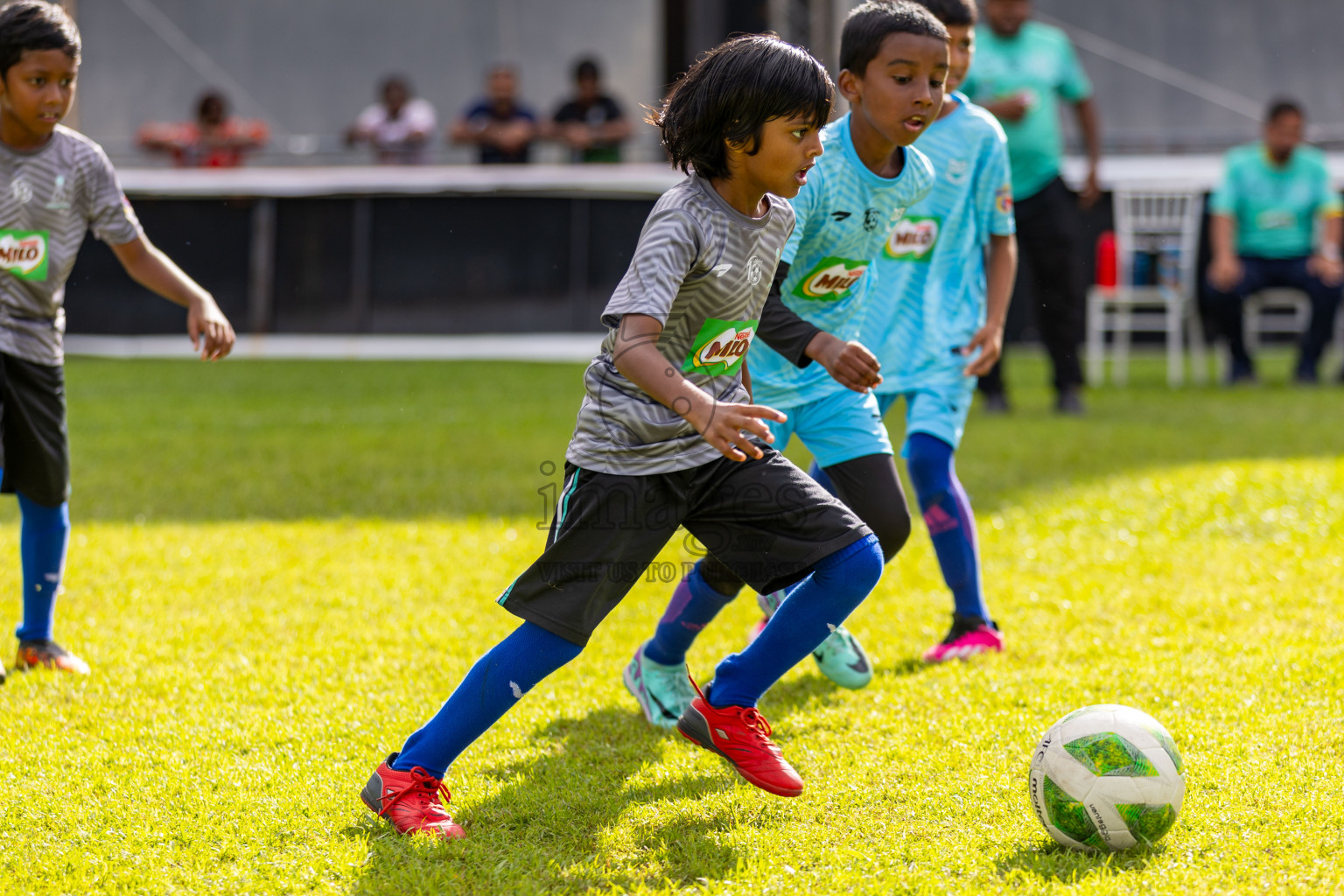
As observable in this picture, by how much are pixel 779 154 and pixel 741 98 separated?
0.13m

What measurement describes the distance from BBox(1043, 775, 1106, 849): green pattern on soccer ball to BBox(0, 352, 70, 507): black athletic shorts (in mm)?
2704

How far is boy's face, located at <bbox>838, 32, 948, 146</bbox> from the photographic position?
309 cm

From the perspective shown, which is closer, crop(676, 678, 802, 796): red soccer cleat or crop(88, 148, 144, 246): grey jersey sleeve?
crop(676, 678, 802, 796): red soccer cleat

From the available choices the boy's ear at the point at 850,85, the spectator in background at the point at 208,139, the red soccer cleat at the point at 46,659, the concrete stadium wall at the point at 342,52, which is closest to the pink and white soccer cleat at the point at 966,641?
the boy's ear at the point at 850,85

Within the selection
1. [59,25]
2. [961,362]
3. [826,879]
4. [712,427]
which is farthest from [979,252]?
[59,25]

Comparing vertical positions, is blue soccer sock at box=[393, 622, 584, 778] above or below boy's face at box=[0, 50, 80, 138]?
below

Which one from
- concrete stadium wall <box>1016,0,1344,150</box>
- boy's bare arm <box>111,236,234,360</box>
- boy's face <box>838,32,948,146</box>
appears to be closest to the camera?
boy's face <box>838,32,948,146</box>

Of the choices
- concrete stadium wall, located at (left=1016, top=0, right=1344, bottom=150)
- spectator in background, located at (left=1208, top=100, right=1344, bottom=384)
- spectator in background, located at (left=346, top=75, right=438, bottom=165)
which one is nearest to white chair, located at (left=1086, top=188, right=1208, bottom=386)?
spectator in background, located at (left=1208, top=100, right=1344, bottom=384)

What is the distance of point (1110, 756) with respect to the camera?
7.85 feet

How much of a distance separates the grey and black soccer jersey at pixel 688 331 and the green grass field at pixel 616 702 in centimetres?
73

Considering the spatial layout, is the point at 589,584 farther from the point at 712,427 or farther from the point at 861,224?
the point at 861,224

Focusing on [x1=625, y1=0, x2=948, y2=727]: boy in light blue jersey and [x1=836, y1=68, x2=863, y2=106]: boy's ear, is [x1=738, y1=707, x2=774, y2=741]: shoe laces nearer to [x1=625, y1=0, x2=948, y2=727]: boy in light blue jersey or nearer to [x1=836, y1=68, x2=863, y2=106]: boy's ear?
[x1=625, y1=0, x2=948, y2=727]: boy in light blue jersey

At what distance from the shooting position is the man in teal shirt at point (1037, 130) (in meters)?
7.73

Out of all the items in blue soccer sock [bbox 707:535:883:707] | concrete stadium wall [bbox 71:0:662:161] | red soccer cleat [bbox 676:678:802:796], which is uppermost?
concrete stadium wall [bbox 71:0:662:161]
